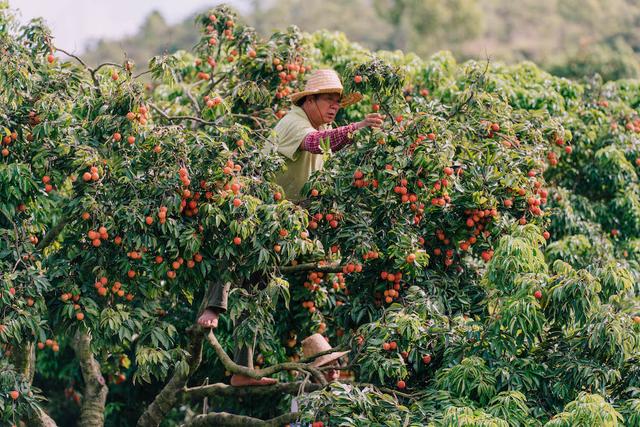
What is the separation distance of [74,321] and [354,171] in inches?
87.6

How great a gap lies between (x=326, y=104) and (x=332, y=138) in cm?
70

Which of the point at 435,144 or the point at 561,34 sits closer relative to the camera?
the point at 435,144

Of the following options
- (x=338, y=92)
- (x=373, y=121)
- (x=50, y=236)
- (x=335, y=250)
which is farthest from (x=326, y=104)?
(x=50, y=236)

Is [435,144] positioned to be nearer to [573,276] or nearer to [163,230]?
[573,276]

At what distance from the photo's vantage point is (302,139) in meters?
8.00

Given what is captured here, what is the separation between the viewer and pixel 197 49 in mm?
10070

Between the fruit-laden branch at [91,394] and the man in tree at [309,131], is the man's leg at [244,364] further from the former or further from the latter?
the fruit-laden branch at [91,394]

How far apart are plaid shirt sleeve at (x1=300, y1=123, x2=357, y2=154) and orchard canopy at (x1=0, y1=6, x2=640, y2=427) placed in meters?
0.10

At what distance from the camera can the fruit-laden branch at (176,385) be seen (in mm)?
8453

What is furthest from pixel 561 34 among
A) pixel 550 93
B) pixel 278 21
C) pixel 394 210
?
pixel 394 210

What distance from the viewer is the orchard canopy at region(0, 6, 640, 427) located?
6852mm

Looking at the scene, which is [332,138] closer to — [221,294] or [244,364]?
[221,294]

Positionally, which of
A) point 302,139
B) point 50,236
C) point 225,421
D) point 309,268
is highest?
point 302,139

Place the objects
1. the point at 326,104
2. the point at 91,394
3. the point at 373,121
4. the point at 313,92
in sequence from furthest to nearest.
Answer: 1. the point at 91,394
2. the point at 326,104
3. the point at 313,92
4. the point at 373,121
